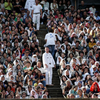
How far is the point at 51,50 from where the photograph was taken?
738 inches

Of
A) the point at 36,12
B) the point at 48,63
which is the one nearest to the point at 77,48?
the point at 36,12

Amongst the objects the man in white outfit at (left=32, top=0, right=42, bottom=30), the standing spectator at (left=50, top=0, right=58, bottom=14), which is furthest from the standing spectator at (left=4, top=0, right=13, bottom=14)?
the standing spectator at (left=50, top=0, right=58, bottom=14)

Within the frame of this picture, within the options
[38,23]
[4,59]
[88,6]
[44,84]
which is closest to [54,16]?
[38,23]

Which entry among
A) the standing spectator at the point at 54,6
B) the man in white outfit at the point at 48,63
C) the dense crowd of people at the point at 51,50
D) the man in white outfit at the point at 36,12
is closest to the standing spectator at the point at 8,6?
the dense crowd of people at the point at 51,50

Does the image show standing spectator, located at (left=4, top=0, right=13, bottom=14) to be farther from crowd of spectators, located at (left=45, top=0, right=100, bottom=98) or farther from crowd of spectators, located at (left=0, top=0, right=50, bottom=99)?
crowd of spectators, located at (left=45, top=0, right=100, bottom=98)

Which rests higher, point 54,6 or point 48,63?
point 54,6

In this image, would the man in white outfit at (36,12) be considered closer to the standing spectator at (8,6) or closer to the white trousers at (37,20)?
the white trousers at (37,20)

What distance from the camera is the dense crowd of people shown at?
16.0 m

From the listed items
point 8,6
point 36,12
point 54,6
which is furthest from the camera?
point 54,6

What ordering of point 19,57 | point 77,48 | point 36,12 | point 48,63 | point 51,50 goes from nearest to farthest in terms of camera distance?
point 48,63 < point 19,57 < point 51,50 < point 77,48 < point 36,12

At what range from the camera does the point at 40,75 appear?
16.3 m

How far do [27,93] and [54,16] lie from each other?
9.17 metres

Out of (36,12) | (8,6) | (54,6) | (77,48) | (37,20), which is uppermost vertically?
(54,6)

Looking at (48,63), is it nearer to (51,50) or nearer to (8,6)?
(51,50)
